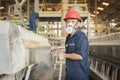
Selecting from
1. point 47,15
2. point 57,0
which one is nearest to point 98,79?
point 47,15

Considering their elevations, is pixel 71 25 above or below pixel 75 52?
above

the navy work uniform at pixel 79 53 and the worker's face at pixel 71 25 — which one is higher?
the worker's face at pixel 71 25

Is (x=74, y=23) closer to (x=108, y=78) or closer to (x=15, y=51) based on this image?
(x=15, y=51)

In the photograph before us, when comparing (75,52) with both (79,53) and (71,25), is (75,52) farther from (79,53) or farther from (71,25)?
(71,25)

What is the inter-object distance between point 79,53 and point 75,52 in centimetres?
7

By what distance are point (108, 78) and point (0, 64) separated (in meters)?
2.71

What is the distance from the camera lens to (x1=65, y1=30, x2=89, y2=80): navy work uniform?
3.51 m

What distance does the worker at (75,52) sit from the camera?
3.51 m

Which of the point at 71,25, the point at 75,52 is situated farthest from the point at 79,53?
the point at 71,25

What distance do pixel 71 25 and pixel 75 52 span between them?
346 millimetres

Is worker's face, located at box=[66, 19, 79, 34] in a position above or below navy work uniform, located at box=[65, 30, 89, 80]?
above

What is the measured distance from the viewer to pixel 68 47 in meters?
3.70

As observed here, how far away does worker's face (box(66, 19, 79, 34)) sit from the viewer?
3.57 meters

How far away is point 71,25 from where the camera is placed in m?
3.56
